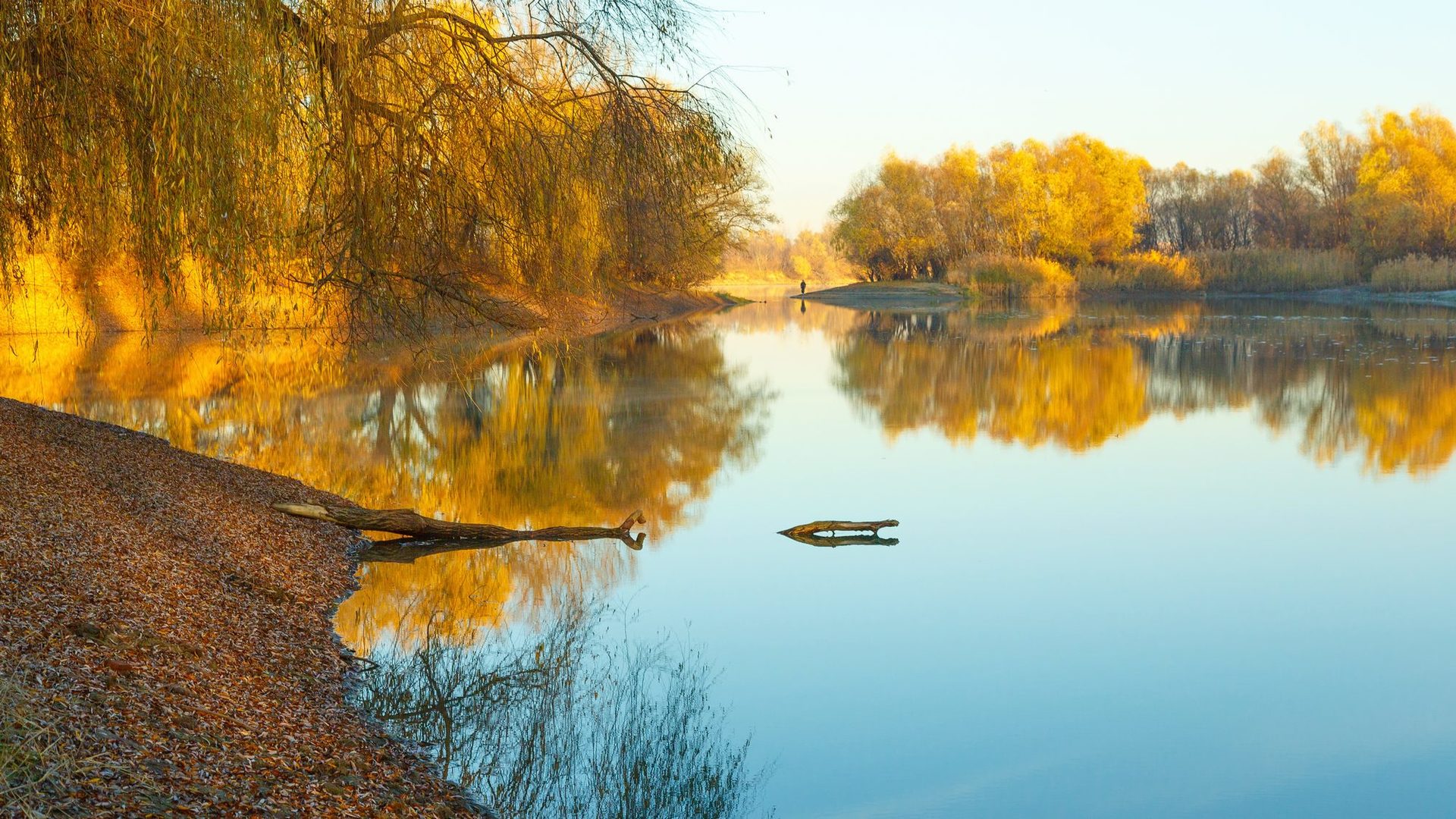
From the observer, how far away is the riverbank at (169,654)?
12.6 ft

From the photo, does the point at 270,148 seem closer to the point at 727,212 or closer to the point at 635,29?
the point at 635,29

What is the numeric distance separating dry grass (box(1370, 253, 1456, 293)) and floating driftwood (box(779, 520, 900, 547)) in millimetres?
47776

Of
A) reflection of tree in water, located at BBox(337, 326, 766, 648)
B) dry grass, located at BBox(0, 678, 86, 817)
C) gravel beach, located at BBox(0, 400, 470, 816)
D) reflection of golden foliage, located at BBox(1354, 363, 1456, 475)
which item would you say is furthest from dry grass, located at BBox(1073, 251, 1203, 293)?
dry grass, located at BBox(0, 678, 86, 817)

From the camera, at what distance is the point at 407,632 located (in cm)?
713

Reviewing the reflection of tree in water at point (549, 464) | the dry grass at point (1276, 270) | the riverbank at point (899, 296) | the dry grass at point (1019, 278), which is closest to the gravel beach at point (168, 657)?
the reflection of tree in water at point (549, 464)

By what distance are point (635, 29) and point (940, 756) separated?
479 centimetres

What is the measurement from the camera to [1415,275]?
50.5m

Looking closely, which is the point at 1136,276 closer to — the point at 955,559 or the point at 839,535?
the point at 839,535

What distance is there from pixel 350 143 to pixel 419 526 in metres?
3.12

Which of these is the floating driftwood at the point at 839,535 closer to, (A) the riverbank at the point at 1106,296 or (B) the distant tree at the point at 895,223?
(A) the riverbank at the point at 1106,296

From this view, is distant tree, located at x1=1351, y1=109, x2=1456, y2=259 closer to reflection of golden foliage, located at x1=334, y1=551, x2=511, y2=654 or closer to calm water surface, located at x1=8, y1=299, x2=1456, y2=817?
calm water surface, located at x1=8, y1=299, x2=1456, y2=817

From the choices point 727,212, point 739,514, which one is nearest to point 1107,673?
point 739,514

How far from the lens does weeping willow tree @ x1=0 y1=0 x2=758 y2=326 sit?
6160 millimetres

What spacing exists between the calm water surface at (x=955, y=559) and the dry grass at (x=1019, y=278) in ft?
116
